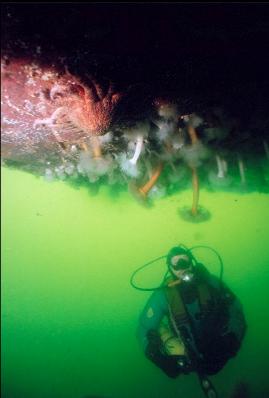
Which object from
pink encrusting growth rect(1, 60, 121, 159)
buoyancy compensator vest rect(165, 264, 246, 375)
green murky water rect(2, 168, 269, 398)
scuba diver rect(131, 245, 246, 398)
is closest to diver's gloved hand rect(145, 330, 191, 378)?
scuba diver rect(131, 245, 246, 398)

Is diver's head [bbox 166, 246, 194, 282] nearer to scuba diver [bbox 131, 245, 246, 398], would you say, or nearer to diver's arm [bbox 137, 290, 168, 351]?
scuba diver [bbox 131, 245, 246, 398]

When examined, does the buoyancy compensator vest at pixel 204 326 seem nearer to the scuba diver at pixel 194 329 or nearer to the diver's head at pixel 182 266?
the scuba diver at pixel 194 329

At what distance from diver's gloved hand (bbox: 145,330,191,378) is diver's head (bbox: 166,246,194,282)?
4.60 ft

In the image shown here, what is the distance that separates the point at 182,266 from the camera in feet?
17.9

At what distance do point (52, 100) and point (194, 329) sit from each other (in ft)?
14.9

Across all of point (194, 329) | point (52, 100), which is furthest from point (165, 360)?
point (52, 100)

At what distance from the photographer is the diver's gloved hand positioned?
5207mm

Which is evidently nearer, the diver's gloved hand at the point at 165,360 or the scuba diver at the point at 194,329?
the scuba diver at the point at 194,329

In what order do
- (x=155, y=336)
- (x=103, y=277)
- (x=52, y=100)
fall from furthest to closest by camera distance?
(x=103, y=277)
(x=155, y=336)
(x=52, y=100)

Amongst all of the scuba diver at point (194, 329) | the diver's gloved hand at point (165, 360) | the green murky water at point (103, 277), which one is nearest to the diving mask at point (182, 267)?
the scuba diver at point (194, 329)

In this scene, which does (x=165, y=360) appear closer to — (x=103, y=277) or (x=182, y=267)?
(x=182, y=267)

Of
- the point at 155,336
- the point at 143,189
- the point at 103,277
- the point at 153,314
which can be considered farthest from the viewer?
the point at 103,277

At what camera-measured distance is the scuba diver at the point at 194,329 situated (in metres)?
5.00

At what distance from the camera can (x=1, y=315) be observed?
715 inches
